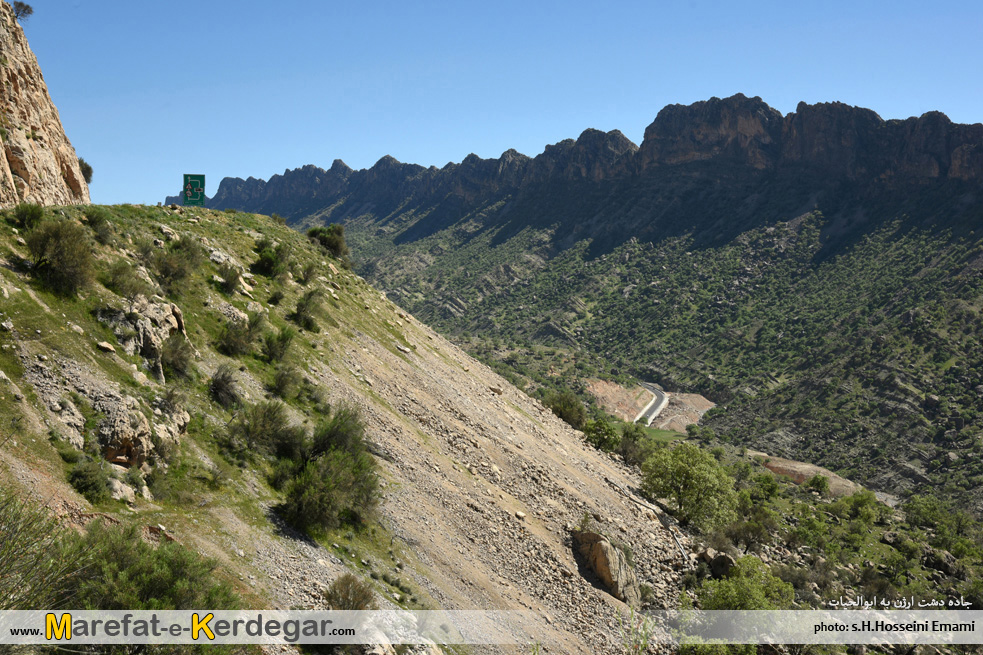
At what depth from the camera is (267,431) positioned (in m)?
16.1

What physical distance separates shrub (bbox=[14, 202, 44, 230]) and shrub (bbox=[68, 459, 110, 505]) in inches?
327

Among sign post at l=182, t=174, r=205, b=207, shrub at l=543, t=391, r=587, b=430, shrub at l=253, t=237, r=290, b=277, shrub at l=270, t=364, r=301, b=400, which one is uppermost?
sign post at l=182, t=174, r=205, b=207

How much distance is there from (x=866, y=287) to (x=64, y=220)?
108m

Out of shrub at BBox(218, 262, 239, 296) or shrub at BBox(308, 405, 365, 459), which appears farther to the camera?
shrub at BBox(218, 262, 239, 296)

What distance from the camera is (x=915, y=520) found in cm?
4031

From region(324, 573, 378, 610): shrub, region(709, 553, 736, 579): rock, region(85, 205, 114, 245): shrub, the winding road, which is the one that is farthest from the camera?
the winding road

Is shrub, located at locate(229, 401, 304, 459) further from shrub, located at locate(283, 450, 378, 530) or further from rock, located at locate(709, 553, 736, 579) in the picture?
rock, located at locate(709, 553, 736, 579)

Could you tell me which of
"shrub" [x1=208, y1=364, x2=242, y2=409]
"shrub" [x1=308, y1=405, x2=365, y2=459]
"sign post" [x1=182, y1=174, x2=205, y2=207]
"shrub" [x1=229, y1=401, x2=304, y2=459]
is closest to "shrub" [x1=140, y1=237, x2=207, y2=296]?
"shrub" [x1=208, y1=364, x2=242, y2=409]

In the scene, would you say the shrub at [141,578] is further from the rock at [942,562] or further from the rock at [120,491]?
the rock at [942,562]

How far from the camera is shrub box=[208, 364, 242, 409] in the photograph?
16.3m

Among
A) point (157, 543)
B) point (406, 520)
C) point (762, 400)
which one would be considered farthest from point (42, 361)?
point (762, 400)

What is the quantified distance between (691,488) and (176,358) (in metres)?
22.5
